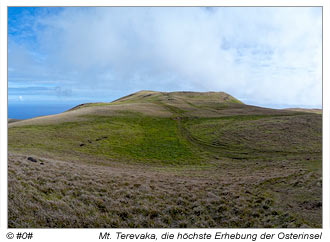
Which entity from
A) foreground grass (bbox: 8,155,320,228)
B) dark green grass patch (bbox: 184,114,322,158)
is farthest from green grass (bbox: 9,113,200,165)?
foreground grass (bbox: 8,155,320,228)

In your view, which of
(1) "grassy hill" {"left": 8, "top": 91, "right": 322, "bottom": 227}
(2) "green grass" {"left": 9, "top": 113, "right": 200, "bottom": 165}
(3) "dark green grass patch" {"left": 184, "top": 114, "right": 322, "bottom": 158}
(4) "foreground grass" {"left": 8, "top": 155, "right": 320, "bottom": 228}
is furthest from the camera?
(3) "dark green grass patch" {"left": 184, "top": 114, "right": 322, "bottom": 158}

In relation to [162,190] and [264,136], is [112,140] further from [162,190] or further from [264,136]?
[264,136]

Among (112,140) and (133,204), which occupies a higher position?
(112,140)

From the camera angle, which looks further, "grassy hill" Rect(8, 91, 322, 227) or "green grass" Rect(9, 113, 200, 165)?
"green grass" Rect(9, 113, 200, 165)

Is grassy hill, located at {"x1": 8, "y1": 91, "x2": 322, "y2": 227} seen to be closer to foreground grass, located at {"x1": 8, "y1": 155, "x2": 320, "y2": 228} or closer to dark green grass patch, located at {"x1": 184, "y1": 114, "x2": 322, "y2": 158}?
foreground grass, located at {"x1": 8, "y1": 155, "x2": 320, "y2": 228}

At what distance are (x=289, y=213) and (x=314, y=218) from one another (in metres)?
1.07

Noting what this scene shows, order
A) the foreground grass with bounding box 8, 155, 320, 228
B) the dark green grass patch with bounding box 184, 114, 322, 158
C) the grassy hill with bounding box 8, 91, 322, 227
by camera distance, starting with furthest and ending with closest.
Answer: the dark green grass patch with bounding box 184, 114, 322, 158 → the grassy hill with bounding box 8, 91, 322, 227 → the foreground grass with bounding box 8, 155, 320, 228

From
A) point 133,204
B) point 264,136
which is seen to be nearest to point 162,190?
point 133,204

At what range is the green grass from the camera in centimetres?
2984

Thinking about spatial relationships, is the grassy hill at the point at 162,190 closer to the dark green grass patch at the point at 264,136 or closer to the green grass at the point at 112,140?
the green grass at the point at 112,140

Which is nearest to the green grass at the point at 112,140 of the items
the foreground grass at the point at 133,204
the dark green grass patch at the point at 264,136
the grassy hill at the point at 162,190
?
the grassy hill at the point at 162,190

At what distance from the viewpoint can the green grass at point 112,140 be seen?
29.8 meters

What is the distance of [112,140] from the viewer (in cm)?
3719

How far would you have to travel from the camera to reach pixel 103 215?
9.61m
